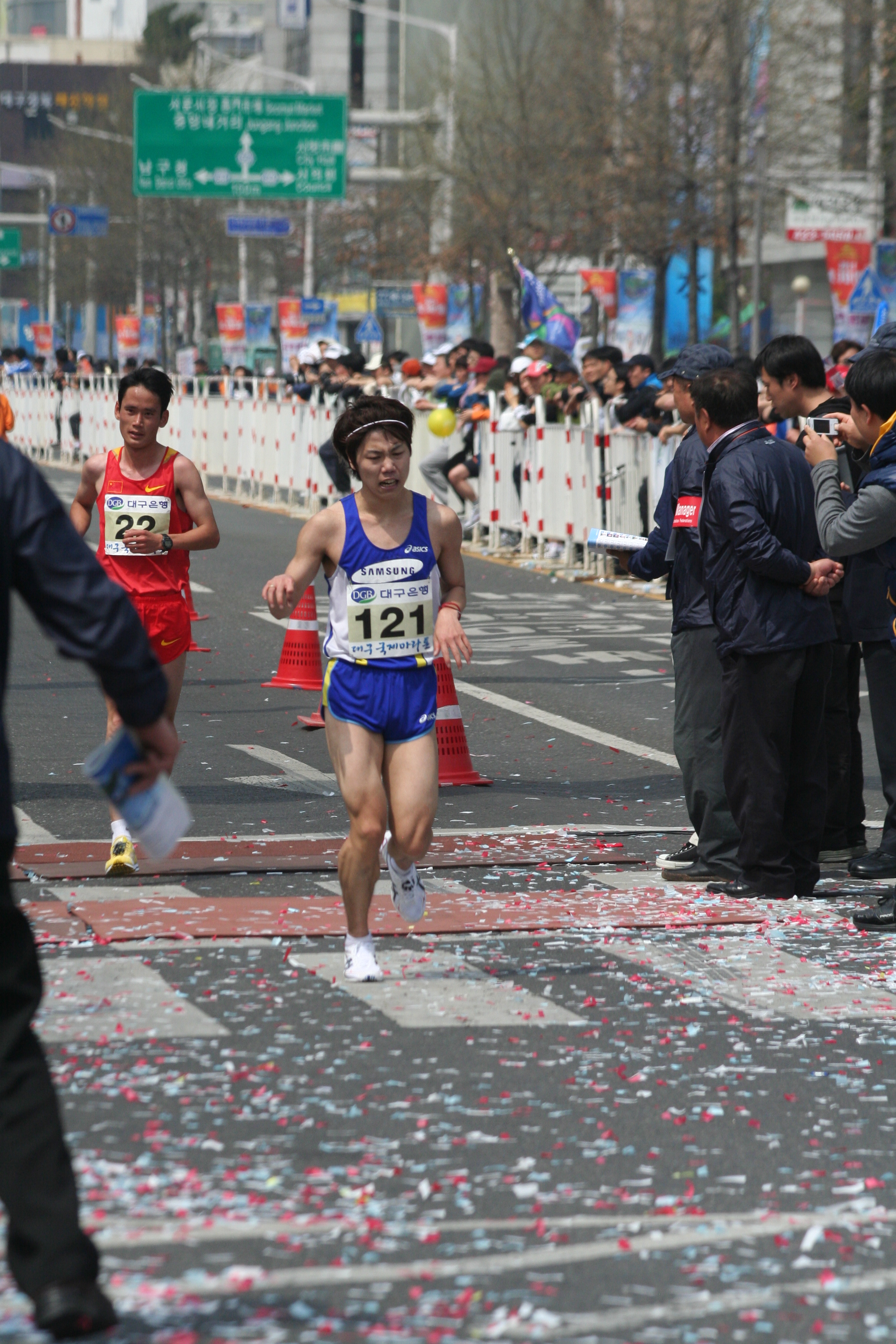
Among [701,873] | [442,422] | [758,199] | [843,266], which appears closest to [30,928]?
[701,873]

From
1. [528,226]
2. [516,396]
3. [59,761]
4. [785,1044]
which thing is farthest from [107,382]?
[785,1044]

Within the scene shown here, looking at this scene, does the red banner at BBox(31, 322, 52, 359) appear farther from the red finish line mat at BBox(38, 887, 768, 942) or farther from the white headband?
the white headband

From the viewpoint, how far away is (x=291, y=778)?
1087cm

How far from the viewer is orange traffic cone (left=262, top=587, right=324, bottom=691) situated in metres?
13.9

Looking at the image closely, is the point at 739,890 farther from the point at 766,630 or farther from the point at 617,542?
the point at 617,542

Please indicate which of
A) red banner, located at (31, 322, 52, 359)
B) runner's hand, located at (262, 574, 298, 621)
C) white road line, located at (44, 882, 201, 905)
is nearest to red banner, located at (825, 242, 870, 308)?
white road line, located at (44, 882, 201, 905)

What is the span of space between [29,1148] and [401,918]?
3.88 m

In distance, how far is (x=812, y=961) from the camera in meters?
7.21

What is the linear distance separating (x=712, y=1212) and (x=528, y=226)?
41979 mm

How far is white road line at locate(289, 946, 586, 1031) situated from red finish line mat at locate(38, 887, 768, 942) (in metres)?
0.35

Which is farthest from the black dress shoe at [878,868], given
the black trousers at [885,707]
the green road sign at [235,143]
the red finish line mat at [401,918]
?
the green road sign at [235,143]

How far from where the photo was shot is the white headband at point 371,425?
686 cm

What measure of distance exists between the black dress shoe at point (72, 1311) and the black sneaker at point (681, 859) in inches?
197

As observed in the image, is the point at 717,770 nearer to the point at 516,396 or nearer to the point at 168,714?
the point at 168,714
